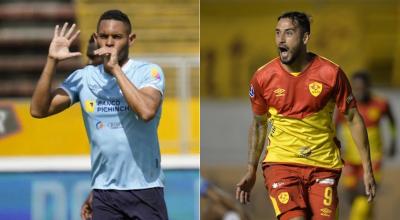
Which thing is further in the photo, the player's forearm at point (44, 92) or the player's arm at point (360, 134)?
the player's arm at point (360, 134)

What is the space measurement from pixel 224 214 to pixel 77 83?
4.79 meters

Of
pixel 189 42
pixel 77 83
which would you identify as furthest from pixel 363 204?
pixel 77 83

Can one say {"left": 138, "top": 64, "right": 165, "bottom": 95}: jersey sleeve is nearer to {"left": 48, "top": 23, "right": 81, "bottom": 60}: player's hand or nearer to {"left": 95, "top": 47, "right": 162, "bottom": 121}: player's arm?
{"left": 95, "top": 47, "right": 162, "bottom": 121}: player's arm

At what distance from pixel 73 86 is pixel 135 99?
1.55 feet

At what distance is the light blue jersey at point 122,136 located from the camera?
14.8 feet

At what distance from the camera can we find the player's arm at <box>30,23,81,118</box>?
459cm

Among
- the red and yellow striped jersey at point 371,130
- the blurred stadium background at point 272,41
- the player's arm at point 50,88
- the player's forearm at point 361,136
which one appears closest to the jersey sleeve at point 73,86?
the player's arm at point 50,88

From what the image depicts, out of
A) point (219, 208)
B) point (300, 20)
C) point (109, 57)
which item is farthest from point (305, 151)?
point (219, 208)

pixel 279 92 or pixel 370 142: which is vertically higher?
pixel 279 92

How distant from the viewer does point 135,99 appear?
4.36m

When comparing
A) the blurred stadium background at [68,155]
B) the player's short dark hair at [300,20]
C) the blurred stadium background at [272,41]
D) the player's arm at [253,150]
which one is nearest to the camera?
the player's short dark hair at [300,20]

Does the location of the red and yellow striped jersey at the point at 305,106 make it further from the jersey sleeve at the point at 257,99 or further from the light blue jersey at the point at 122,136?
the light blue jersey at the point at 122,136

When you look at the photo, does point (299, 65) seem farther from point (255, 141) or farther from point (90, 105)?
point (90, 105)

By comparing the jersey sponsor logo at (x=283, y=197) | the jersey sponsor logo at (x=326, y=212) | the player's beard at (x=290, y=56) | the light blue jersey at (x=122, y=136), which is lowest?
the jersey sponsor logo at (x=326, y=212)
